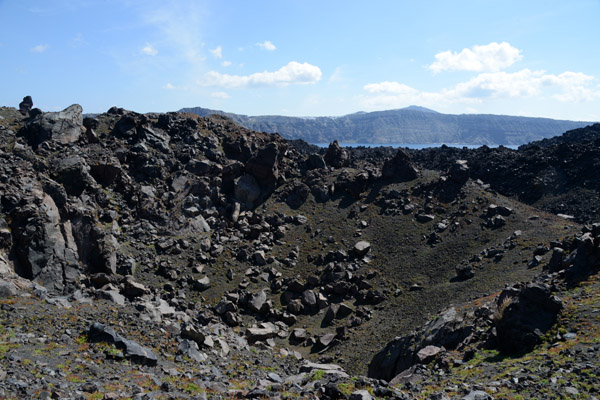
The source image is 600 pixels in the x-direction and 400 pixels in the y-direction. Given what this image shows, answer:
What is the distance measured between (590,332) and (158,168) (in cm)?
5270

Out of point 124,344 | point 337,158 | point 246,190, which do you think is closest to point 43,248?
point 124,344

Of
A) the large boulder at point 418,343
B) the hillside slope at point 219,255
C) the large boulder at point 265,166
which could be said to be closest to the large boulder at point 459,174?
the hillside slope at point 219,255

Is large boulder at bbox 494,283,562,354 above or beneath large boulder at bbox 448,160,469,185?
beneath

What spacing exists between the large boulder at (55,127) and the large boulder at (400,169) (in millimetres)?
47554

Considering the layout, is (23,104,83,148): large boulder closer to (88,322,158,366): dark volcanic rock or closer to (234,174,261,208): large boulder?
(234,174,261,208): large boulder

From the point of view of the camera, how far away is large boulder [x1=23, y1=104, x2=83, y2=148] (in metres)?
50.1

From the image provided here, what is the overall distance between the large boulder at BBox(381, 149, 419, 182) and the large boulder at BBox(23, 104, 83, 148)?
1872 inches

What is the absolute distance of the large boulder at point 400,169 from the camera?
67.5m

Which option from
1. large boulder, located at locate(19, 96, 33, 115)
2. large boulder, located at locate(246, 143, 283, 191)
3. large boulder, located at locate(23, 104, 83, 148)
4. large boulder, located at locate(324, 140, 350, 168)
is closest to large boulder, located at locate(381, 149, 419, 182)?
large boulder, located at locate(324, 140, 350, 168)

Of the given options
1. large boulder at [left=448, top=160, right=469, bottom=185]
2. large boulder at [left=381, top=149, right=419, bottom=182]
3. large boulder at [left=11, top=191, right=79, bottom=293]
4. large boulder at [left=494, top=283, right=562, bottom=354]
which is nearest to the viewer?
large boulder at [left=494, top=283, right=562, bottom=354]

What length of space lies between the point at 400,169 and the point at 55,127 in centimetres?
5237

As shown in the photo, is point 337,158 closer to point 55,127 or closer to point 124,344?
point 55,127

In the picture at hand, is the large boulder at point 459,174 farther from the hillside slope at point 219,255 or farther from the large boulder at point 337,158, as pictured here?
the large boulder at point 337,158

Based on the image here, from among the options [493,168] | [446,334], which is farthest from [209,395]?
[493,168]
